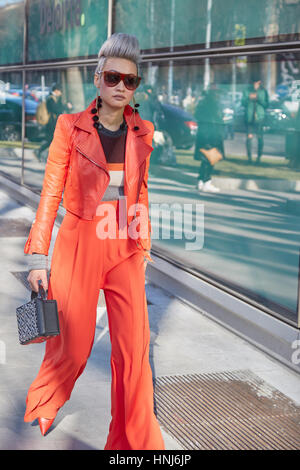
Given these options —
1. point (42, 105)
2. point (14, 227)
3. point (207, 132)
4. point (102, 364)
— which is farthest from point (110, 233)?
point (42, 105)

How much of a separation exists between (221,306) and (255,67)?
2.05 metres

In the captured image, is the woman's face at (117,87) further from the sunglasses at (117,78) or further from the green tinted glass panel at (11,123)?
the green tinted glass panel at (11,123)

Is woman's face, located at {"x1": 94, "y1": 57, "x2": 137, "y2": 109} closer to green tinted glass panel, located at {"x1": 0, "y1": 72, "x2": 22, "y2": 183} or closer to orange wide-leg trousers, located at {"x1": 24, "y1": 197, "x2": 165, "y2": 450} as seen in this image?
orange wide-leg trousers, located at {"x1": 24, "y1": 197, "x2": 165, "y2": 450}

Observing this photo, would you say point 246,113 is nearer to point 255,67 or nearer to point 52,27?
point 255,67

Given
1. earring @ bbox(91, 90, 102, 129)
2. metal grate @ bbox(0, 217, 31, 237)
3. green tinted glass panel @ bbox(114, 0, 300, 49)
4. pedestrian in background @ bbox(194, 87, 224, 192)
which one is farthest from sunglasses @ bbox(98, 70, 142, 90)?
metal grate @ bbox(0, 217, 31, 237)

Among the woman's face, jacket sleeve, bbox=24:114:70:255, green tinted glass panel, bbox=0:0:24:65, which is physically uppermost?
green tinted glass panel, bbox=0:0:24:65

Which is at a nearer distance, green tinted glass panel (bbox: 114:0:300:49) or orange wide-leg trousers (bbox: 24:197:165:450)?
orange wide-leg trousers (bbox: 24:197:165:450)

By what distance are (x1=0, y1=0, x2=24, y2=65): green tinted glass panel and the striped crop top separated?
11.7 metres

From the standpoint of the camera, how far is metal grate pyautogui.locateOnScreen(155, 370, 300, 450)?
4133 millimetres

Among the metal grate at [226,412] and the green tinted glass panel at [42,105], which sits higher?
the green tinted glass panel at [42,105]

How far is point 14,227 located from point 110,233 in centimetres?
711

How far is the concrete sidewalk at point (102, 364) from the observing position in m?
4.05

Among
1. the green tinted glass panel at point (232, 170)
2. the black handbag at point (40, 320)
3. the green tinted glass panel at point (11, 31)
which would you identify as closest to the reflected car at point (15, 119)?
the green tinted glass panel at point (11, 31)
